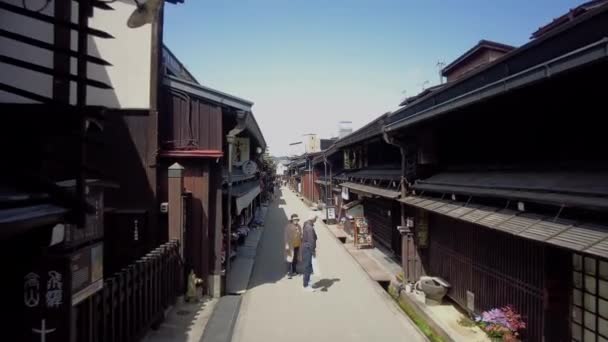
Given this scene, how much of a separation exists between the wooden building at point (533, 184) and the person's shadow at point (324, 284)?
334cm

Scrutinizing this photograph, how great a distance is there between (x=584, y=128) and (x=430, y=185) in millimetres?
4406

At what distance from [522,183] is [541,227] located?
134 centimetres

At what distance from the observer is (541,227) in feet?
17.3

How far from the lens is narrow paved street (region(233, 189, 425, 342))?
7996 mm

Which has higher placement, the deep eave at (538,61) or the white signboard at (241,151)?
the deep eave at (538,61)

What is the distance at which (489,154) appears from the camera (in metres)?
8.30

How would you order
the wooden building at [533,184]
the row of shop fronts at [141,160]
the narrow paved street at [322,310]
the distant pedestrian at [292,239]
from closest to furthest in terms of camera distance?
the wooden building at [533,184] → the row of shop fronts at [141,160] → the narrow paved street at [322,310] → the distant pedestrian at [292,239]

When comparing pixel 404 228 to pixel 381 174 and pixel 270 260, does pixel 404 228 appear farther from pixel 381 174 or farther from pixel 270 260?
pixel 270 260

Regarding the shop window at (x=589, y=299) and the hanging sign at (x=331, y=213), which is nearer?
the shop window at (x=589, y=299)

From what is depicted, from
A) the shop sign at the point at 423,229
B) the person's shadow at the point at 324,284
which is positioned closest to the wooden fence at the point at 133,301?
the person's shadow at the point at 324,284

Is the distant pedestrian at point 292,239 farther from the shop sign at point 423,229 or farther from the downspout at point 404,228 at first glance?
the shop sign at point 423,229

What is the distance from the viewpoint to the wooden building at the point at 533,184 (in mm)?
4574

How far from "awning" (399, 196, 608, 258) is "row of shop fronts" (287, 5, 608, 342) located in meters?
0.02

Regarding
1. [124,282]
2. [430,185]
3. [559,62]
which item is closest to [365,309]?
[430,185]
